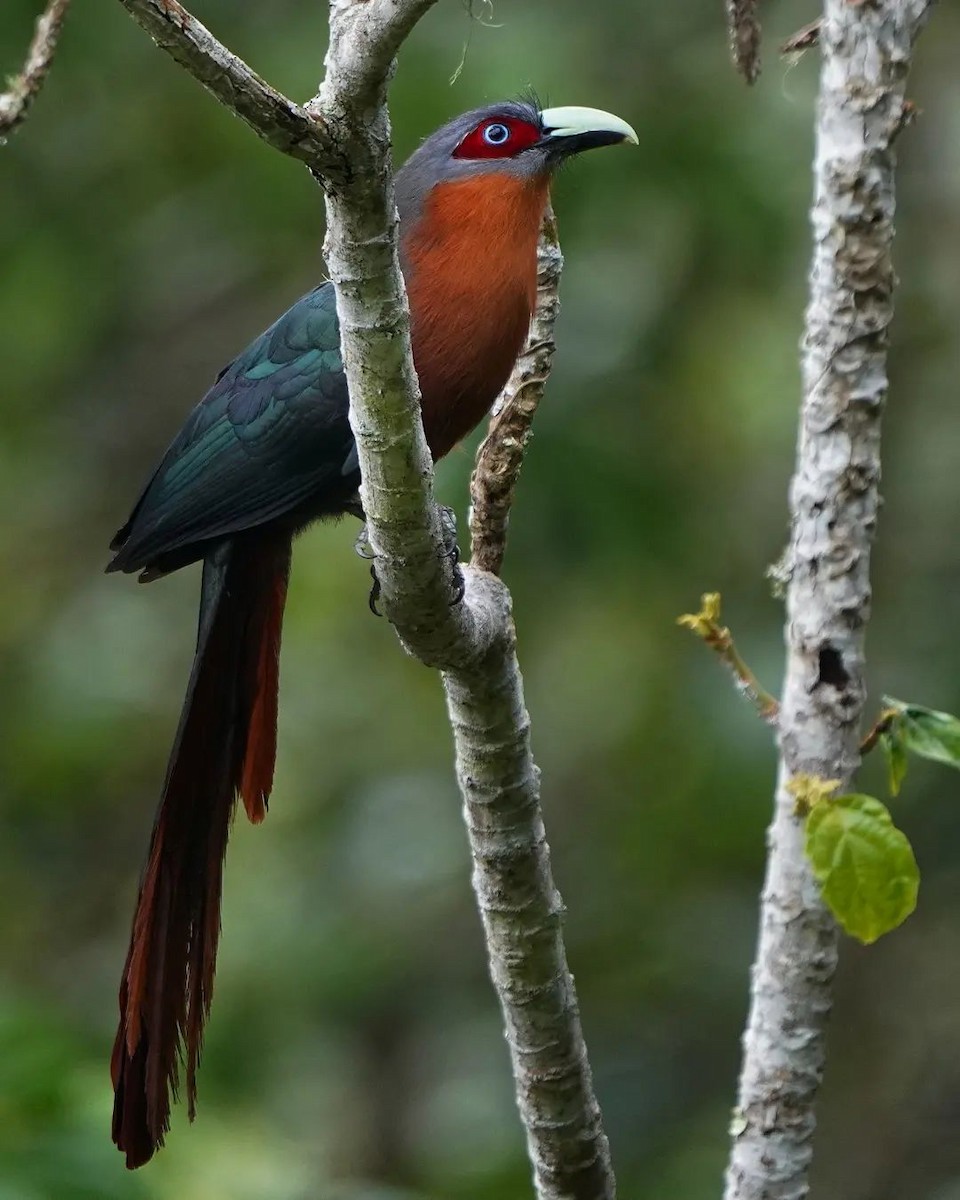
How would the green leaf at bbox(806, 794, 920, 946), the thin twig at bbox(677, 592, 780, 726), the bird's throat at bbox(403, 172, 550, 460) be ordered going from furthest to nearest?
1. the bird's throat at bbox(403, 172, 550, 460)
2. the thin twig at bbox(677, 592, 780, 726)
3. the green leaf at bbox(806, 794, 920, 946)

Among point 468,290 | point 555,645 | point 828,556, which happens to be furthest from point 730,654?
point 555,645

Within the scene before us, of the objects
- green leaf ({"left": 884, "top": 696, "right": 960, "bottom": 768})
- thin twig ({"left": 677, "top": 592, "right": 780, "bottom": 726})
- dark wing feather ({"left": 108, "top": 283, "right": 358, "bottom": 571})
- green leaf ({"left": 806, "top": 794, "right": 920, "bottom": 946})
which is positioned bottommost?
green leaf ({"left": 806, "top": 794, "right": 920, "bottom": 946})

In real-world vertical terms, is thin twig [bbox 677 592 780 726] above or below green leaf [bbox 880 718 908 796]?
above

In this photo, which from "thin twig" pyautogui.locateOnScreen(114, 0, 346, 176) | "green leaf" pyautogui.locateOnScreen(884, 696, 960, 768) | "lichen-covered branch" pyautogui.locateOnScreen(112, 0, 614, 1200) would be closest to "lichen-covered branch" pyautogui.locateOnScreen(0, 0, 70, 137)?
"lichen-covered branch" pyautogui.locateOnScreen(112, 0, 614, 1200)

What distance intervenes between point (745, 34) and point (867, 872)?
1159mm

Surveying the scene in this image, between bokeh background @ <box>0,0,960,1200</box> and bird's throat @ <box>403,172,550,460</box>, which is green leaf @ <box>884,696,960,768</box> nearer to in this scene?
bird's throat @ <box>403,172,550,460</box>

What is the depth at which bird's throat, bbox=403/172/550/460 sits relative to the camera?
3189 mm

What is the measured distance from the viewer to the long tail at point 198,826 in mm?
2758

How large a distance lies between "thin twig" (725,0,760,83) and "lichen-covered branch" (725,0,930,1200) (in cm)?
11

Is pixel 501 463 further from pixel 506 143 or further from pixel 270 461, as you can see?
pixel 506 143

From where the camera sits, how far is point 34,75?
7.87 ft

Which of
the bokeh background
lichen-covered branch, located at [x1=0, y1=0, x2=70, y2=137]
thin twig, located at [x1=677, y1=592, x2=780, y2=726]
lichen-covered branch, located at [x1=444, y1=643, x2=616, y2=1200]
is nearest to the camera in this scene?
lichen-covered branch, located at [x1=0, y1=0, x2=70, y2=137]

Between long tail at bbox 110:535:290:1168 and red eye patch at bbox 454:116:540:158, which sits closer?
long tail at bbox 110:535:290:1168

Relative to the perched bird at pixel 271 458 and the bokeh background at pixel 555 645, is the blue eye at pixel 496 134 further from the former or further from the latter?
the bokeh background at pixel 555 645
